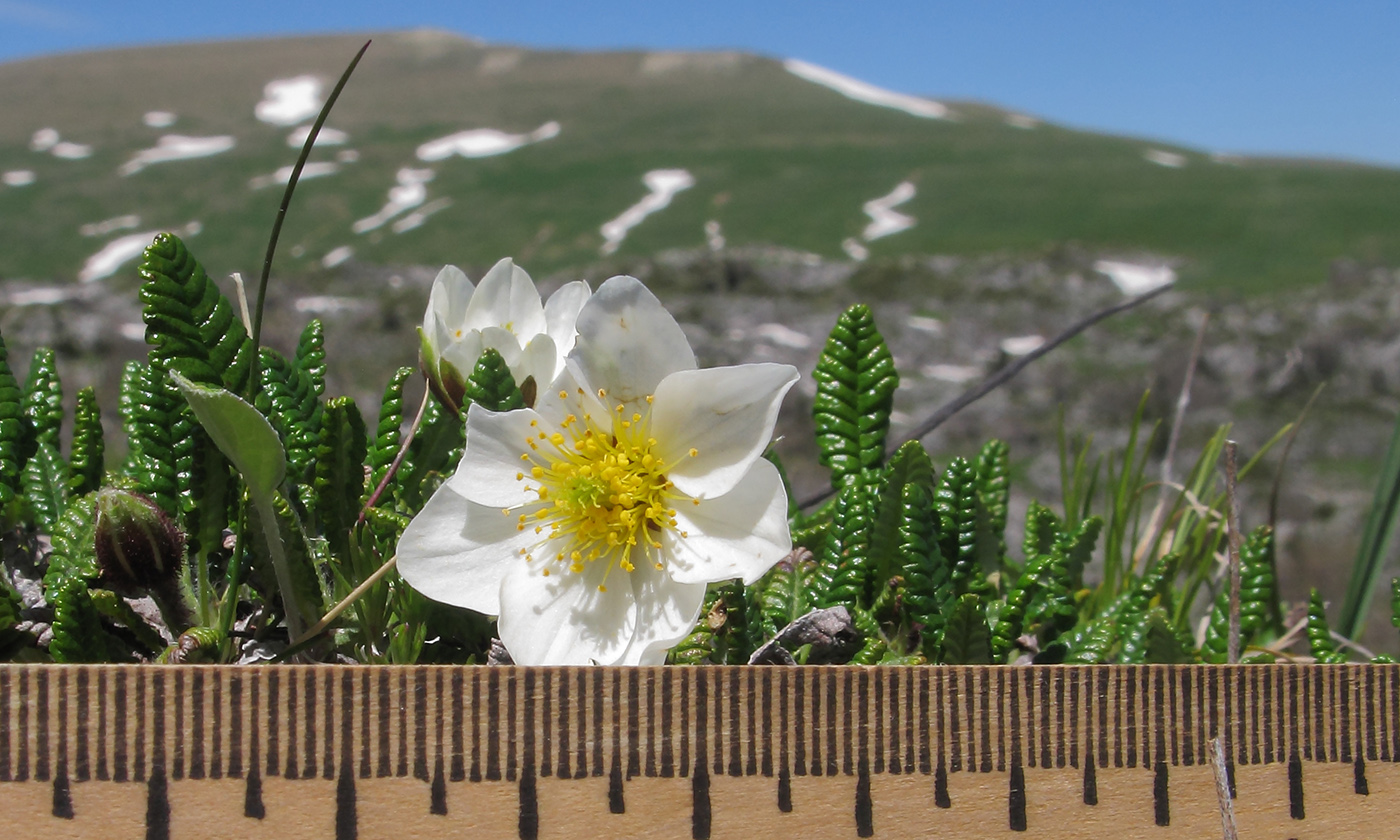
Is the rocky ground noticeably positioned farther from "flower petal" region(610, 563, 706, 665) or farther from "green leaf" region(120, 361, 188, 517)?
"green leaf" region(120, 361, 188, 517)

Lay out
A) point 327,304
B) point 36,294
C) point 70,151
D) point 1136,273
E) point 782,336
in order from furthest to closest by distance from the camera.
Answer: point 70,151
point 1136,273
point 36,294
point 327,304
point 782,336

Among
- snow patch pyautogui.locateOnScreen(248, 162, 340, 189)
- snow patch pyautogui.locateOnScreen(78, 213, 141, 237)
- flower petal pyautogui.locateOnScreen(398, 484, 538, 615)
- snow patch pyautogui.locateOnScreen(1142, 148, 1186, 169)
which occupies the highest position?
snow patch pyautogui.locateOnScreen(1142, 148, 1186, 169)

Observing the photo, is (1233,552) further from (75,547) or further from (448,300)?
(75,547)

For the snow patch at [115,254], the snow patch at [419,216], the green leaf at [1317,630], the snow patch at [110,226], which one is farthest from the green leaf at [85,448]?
the snow patch at [110,226]

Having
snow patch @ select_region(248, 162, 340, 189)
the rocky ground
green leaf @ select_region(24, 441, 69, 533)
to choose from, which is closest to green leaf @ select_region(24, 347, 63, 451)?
green leaf @ select_region(24, 441, 69, 533)

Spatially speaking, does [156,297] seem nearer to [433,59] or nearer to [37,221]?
[37,221]

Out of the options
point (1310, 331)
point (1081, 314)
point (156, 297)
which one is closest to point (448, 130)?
point (1081, 314)

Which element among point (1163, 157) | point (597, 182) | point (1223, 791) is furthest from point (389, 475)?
point (1163, 157)
